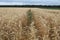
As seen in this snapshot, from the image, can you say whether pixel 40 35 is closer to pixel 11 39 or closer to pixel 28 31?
pixel 28 31

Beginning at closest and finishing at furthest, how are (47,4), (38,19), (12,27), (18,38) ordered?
(18,38), (12,27), (38,19), (47,4)

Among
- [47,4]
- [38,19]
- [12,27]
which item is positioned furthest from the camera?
[47,4]

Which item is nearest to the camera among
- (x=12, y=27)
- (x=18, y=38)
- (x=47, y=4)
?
(x=18, y=38)

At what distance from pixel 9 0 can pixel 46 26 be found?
8263mm

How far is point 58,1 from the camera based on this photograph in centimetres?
1170

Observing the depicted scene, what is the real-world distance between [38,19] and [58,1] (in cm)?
794

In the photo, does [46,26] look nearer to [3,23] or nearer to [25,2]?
[3,23]

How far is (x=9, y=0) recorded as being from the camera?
11.7 metres

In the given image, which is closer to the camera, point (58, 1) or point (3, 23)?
point (3, 23)

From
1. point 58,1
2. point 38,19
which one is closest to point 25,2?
point 58,1

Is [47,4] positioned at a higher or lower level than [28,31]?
lower

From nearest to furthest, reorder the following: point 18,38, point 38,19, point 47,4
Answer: point 18,38, point 38,19, point 47,4

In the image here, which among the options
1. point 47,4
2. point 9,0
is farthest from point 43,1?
point 9,0

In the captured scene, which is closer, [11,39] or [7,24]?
[11,39]
